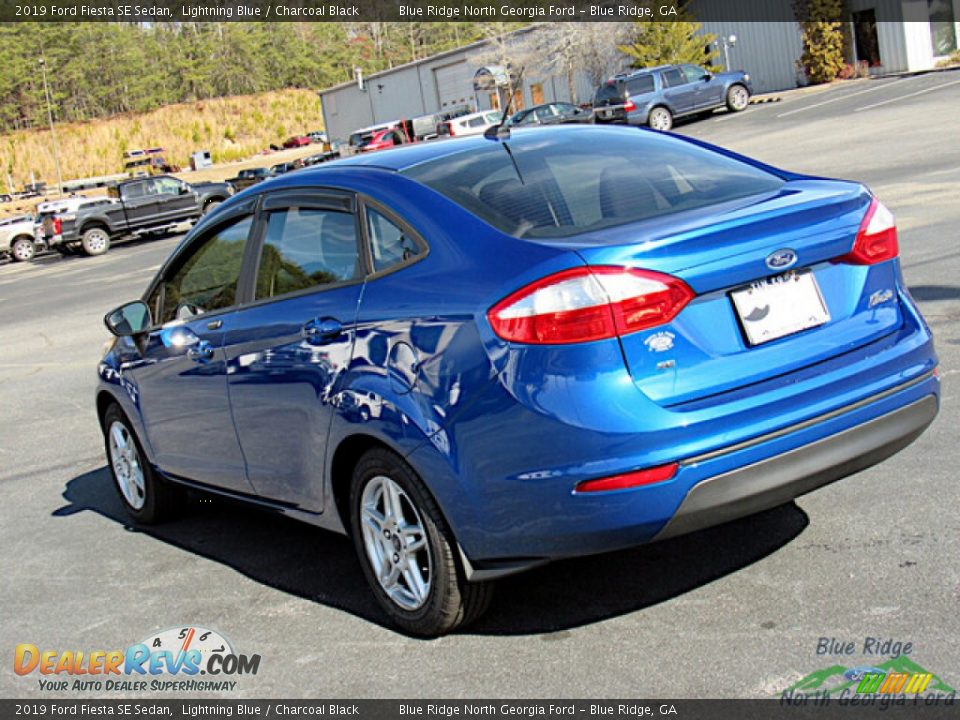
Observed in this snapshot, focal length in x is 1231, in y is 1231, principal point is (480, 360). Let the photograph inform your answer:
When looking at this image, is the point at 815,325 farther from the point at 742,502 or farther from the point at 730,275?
the point at 742,502

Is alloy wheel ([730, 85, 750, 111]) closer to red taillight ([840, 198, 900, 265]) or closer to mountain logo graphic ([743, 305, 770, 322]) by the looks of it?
red taillight ([840, 198, 900, 265])

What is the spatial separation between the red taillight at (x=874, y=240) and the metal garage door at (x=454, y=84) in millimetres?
65362

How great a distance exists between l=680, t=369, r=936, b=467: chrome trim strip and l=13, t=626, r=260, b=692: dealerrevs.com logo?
176 cm

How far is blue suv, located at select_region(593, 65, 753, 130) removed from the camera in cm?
3822

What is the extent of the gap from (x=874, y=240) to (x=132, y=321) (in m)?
3.48

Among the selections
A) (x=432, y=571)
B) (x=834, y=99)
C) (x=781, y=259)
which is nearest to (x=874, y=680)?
(x=781, y=259)

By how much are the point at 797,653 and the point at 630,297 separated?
120 centimetres

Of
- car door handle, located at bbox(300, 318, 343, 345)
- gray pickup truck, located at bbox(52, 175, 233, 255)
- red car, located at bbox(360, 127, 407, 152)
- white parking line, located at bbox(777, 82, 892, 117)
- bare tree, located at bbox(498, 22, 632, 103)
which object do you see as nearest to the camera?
car door handle, located at bbox(300, 318, 343, 345)

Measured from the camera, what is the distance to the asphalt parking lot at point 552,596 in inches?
151

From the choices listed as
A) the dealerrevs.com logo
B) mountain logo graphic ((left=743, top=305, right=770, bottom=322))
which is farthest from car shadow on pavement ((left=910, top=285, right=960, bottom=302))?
the dealerrevs.com logo

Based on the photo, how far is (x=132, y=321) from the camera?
19.4 feet

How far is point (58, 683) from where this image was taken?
Result: 4445 millimetres

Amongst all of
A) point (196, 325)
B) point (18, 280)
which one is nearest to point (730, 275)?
point (196, 325)

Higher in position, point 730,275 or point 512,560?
point 730,275
